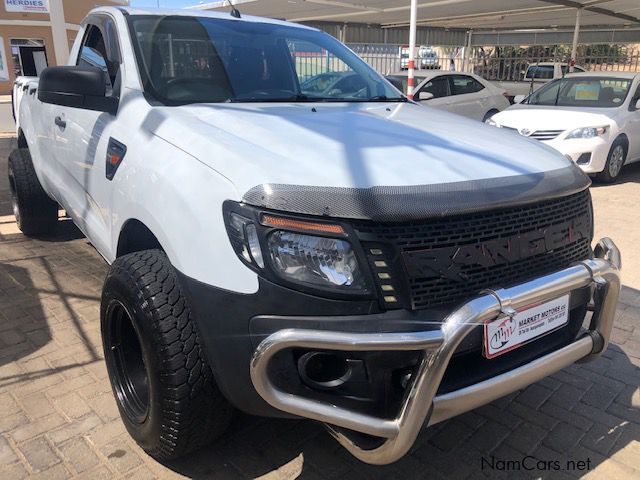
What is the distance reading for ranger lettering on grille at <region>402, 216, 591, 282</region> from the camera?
1.83m

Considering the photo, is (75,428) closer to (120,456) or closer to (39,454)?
(39,454)

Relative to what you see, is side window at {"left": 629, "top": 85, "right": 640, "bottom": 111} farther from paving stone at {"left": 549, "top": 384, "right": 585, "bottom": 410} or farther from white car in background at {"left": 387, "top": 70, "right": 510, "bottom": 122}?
paving stone at {"left": 549, "top": 384, "right": 585, "bottom": 410}

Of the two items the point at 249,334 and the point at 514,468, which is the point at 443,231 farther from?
the point at 514,468

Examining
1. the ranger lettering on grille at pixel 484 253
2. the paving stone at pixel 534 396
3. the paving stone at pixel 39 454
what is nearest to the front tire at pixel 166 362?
the paving stone at pixel 39 454

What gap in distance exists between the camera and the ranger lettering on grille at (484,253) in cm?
183

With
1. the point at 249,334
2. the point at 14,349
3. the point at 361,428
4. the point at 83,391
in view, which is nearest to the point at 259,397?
the point at 249,334

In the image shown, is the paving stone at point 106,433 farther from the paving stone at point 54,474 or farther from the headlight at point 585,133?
the headlight at point 585,133

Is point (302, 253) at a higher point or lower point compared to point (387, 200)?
lower

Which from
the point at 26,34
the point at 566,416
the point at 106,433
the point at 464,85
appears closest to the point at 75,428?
the point at 106,433

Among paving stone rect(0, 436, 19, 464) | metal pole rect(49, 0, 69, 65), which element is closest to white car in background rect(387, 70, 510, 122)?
metal pole rect(49, 0, 69, 65)

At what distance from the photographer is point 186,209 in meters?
1.99

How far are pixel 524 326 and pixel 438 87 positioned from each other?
31.7 feet

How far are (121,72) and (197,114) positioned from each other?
683mm

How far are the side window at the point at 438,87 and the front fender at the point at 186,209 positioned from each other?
9.12 metres
